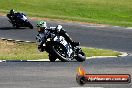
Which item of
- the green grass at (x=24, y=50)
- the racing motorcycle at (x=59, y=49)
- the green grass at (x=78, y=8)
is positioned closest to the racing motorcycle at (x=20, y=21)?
the green grass at (x=24, y=50)

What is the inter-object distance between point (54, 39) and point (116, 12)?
34.4 metres

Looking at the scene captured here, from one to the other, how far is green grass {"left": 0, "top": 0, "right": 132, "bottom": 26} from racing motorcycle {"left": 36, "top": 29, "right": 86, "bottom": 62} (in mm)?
25583

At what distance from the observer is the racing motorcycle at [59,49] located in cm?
2067

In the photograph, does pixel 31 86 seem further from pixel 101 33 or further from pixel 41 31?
pixel 101 33

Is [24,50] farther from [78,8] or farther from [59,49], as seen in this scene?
[78,8]

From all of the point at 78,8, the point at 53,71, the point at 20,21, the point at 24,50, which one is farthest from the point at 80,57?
the point at 78,8

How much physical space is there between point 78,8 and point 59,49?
3511 centimetres

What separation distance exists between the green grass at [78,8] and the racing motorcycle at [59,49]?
83.9 feet

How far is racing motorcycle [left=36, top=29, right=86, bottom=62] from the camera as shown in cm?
2067

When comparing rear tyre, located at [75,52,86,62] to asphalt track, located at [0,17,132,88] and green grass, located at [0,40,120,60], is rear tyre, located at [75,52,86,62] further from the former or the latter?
green grass, located at [0,40,120,60]

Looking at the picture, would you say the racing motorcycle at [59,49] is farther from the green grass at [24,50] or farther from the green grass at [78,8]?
the green grass at [78,8]

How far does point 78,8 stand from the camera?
55.8 metres

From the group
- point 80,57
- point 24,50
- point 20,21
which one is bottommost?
point 24,50

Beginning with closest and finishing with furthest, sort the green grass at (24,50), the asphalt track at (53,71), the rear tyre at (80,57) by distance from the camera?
the asphalt track at (53,71)
the rear tyre at (80,57)
the green grass at (24,50)
